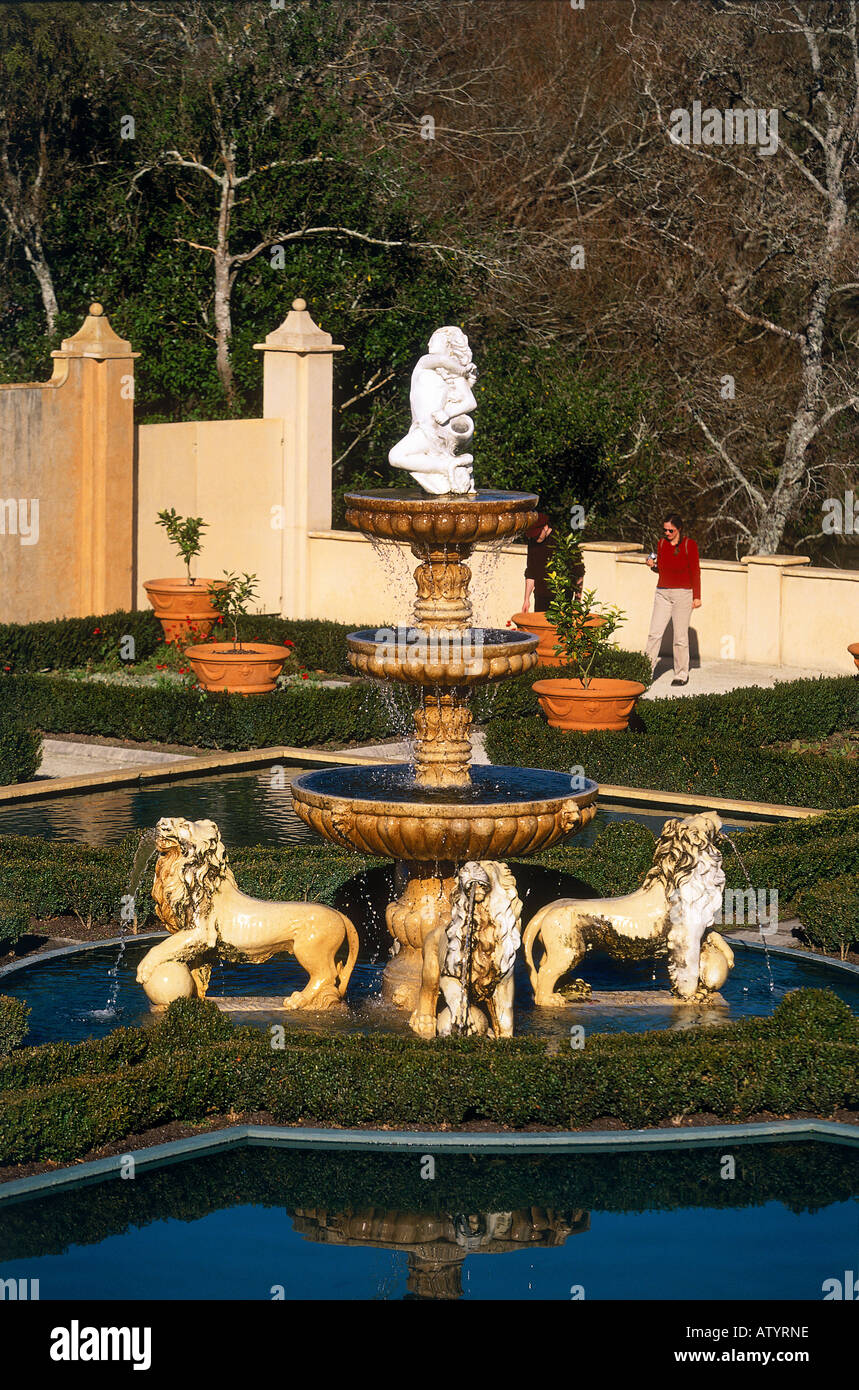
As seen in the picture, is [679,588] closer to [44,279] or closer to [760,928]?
[760,928]

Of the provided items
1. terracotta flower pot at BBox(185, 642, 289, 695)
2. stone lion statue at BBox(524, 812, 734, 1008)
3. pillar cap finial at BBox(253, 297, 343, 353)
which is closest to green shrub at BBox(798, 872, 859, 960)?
stone lion statue at BBox(524, 812, 734, 1008)

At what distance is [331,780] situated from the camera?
11156 mm

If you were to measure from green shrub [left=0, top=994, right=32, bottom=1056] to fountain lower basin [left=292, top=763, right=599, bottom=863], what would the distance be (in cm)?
197

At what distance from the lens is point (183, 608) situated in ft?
70.1

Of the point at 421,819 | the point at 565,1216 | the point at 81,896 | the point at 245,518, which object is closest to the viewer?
the point at 565,1216

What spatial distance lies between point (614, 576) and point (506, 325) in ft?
24.8

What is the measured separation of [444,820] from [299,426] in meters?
14.1

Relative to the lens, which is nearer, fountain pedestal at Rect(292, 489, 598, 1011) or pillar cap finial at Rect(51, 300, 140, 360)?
fountain pedestal at Rect(292, 489, 598, 1011)

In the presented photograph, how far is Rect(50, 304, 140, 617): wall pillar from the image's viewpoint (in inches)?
874

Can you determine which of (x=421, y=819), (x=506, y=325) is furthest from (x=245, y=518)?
(x=421, y=819)

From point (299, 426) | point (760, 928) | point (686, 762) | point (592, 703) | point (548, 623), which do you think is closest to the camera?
point (760, 928)

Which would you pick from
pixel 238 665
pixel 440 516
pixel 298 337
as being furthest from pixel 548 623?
pixel 440 516

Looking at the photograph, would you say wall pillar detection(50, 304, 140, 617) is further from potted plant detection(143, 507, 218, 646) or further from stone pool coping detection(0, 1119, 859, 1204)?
stone pool coping detection(0, 1119, 859, 1204)
